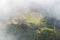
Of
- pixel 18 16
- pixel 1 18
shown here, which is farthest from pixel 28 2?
pixel 1 18

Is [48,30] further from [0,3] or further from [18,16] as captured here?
[0,3]

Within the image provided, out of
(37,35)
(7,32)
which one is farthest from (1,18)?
(37,35)

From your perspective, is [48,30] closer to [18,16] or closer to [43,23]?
[43,23]

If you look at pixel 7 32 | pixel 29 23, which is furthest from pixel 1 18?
pixel 29 23

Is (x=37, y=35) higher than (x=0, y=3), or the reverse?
(x=0, y=3)

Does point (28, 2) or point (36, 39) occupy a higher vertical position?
point (28, 2)

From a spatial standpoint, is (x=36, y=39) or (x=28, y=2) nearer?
(x=36, y=39)

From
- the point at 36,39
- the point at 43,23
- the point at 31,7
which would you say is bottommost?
the point at 36,39

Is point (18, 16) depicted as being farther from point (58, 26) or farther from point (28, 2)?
point (58, 26)
